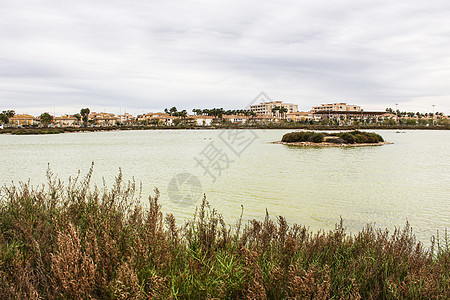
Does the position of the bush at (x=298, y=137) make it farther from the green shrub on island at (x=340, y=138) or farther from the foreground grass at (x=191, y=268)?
the foreground grass at (x=191, y=268)

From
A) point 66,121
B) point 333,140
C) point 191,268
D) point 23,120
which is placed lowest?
point 191,268

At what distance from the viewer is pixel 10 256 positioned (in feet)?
11.7

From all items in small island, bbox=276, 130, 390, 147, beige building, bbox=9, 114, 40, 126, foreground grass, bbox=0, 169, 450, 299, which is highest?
beige building, bbox=9, 114, 40, 126

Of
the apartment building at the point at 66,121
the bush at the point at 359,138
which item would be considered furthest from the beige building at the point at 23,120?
the bush at the point at 359,138

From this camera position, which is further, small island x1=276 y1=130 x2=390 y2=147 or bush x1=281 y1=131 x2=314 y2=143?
bush x1=281 y1=131 x2=314 y2=143

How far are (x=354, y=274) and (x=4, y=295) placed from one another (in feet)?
10.7

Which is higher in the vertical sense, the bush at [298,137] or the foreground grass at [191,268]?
the bush at [298,137]

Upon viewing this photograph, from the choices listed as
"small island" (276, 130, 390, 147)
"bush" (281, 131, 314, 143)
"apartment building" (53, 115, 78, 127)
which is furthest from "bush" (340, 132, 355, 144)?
"apartment building" (53, 115, 78, 127)

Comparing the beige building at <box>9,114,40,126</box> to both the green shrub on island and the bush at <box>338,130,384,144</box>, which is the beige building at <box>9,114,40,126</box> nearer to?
the green shrub on island

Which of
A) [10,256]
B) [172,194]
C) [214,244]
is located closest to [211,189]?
[172,194]

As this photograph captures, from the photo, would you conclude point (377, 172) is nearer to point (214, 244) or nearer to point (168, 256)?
point (214, 244)

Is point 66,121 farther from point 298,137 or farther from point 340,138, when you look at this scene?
point 340,138

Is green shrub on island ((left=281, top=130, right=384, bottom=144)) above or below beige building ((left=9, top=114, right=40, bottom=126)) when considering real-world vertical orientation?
below

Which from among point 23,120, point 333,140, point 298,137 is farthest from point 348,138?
point 23,120
